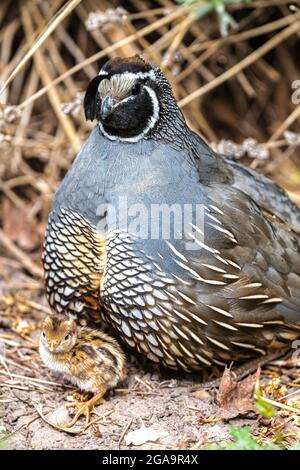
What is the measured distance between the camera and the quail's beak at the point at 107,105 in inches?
177

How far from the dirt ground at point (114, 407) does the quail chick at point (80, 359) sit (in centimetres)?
12

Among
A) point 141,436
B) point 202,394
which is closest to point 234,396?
point 202,394

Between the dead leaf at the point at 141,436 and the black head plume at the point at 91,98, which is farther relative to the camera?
the black head plume at the point at 91,98

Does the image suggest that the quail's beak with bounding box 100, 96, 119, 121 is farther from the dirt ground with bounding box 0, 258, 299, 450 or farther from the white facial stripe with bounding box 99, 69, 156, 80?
the dirt ground with bounding box 0, 258, 299, 450

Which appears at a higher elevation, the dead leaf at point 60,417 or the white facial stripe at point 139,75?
the white facial stripe at point 139,75

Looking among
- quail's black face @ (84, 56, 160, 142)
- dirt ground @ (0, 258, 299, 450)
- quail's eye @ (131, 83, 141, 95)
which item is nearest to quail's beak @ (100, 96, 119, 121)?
quail's black face @ (84, 56, 160, 142)

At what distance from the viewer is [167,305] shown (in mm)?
4551

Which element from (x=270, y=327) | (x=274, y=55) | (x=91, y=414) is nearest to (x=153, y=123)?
(x=270, y=327)

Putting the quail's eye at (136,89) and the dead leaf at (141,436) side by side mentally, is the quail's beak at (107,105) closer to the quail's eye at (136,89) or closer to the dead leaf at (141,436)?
the quail's eye at (136,89)

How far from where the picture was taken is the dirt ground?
433 cm

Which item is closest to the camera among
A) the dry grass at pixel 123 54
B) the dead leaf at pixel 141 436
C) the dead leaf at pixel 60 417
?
the dead leaf at pixel 141 436

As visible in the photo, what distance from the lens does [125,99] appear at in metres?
4.54

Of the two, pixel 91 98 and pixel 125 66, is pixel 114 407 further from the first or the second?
pixel 125 66

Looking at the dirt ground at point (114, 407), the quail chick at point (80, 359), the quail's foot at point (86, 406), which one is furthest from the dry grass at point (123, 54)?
the quail's foot at point (86, 406)
